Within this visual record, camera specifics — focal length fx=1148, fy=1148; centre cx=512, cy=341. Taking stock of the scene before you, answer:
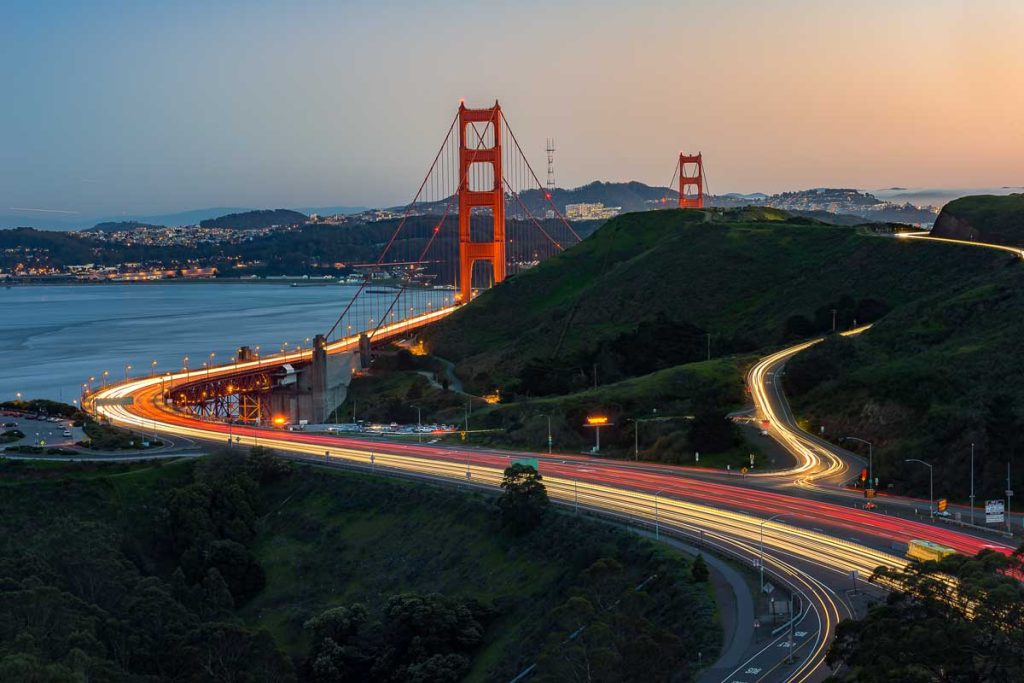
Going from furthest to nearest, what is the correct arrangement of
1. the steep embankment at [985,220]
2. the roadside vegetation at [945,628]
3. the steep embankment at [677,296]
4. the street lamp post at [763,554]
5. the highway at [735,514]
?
1. the steep embankment at [985,220]
2. the steep embankment at [677,296]
3. the street lamp post at [763,554]
4. the highway at [735,514]
5. the roadside vegetation at [945,628]

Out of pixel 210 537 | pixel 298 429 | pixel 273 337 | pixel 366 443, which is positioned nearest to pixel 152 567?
pixel 210 537

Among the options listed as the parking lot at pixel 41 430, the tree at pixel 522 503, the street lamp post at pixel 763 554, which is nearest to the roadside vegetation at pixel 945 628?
A: the street lamp post at pixel 763 554

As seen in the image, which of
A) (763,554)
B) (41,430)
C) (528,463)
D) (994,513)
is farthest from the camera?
(41,430)

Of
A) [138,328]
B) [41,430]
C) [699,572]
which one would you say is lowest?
[138,328]

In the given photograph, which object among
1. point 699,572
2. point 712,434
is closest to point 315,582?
point 712,434

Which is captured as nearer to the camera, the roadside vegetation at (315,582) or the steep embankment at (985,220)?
the roadside vegetation at (315,582)

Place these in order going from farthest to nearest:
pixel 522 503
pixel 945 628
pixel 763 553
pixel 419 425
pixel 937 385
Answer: pixel 419 425, pixel 937 385, pixel 522 503, pixel 763 553, pixel 945 628

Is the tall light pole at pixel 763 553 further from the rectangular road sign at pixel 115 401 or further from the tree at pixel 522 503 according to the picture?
the rectangular road sign at pixel 115 401

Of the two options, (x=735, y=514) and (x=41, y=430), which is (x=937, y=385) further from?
(x=41, y=430)
